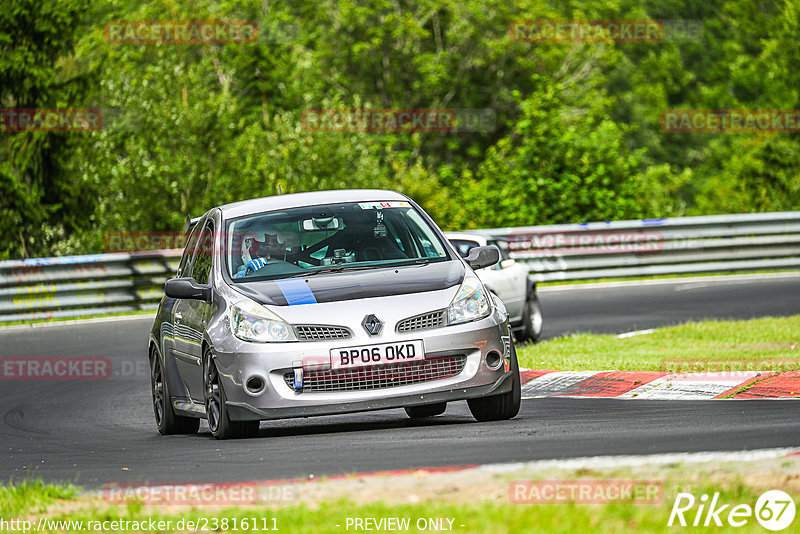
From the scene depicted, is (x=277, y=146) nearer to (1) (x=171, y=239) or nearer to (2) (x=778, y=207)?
(1) (x=171, y=239)

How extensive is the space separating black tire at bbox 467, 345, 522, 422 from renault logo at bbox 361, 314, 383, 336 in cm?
97

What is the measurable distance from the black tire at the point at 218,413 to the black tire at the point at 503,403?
1432mm

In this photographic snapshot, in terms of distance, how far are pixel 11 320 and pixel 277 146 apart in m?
12.7

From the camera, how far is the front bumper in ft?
28.3

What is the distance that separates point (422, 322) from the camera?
345 inches

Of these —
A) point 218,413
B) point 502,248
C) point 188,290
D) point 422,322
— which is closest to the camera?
point 422,322

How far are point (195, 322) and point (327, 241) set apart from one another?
1.04 metres

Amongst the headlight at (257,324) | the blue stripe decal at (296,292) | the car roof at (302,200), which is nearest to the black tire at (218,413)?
the headlight at (257,324)

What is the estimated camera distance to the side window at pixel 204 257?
9972mm

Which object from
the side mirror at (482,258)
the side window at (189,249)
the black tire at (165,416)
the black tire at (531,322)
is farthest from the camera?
the black tire at (531,322)

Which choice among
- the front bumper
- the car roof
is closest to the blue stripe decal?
the front bumper

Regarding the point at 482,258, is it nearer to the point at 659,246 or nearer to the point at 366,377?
the point at 366,377

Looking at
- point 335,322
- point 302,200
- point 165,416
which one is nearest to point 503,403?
point 335,322

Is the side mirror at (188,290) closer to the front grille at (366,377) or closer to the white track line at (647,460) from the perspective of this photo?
the front grille at (366,377)
